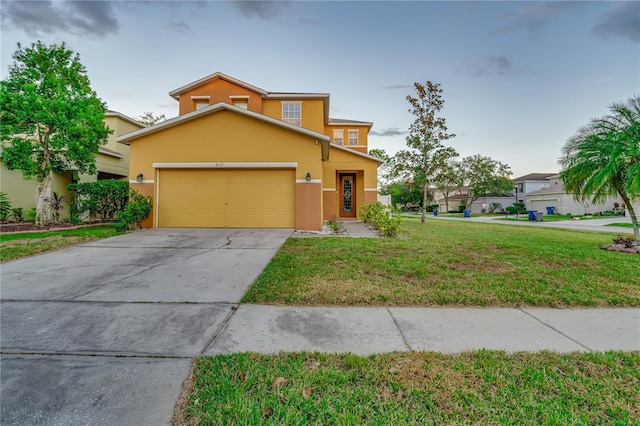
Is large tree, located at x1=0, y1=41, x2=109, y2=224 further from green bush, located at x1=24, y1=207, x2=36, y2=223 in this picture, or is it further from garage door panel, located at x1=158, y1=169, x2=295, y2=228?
garage door panel, located at x1=158, y1=169, x2=295, y2=228

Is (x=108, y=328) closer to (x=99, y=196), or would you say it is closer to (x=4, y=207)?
(x=99, y=196)

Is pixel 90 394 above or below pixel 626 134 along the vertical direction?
below

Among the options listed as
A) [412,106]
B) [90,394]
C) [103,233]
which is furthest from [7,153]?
[412,106]

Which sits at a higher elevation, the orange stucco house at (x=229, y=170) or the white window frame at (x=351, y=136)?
the white window frame at (x=351, y=136)

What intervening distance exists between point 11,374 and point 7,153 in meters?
12.9

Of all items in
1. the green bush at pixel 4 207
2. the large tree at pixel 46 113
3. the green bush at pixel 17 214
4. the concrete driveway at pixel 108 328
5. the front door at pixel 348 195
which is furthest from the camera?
the front door at pixel 348 195

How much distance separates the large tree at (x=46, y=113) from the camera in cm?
1013

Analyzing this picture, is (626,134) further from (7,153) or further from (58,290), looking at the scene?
(7,153)

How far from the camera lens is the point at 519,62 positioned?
1183 cm

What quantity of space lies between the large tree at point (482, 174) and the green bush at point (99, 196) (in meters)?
38.9

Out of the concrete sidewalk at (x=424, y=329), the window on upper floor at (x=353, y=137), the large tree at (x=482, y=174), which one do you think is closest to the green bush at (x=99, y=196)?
the concrete sidewalk at (x=424, y=329)

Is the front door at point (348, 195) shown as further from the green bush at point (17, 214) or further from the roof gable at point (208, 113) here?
the green bush at point (17, 214)

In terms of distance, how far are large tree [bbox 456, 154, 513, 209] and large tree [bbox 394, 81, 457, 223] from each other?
2446 cm

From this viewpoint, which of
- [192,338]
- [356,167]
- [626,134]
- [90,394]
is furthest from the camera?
[356,167]
